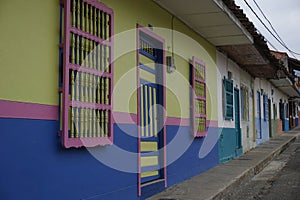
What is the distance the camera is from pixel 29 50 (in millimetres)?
3551

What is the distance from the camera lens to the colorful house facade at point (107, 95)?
3.43m

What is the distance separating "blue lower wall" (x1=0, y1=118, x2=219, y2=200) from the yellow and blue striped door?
60cm

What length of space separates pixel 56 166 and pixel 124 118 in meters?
1.62

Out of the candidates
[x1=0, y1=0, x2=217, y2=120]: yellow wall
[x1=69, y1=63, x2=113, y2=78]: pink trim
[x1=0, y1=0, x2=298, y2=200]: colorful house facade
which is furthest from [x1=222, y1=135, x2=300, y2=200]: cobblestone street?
[x1=69, y1=63, x2=113, y2=78]: pink trim

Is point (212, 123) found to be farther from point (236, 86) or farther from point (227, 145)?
point (236, 86)

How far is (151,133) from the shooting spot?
21.2 ft

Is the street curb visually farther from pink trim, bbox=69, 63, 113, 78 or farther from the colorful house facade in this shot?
pink trim, bbox=69, 63, 113, 78

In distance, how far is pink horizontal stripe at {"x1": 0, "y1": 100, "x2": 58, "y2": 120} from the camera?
3230mm

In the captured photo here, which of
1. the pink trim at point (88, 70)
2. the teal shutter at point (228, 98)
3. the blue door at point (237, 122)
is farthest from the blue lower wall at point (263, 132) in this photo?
the pink trim at point (88, 70)

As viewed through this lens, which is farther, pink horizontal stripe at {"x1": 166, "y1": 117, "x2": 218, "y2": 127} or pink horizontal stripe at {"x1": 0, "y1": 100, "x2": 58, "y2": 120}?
pink horizontal stripe at {"x1": 166, "y1": 117, "x2": 218, "y2": 127}

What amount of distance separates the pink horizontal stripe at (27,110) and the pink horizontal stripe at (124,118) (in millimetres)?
1312

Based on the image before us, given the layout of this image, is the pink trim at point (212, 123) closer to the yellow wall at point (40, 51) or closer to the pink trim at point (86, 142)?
the yellow wall at point (40, 51)

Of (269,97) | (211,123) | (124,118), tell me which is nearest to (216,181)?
(211,123)

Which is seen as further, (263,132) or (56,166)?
(263,132)
